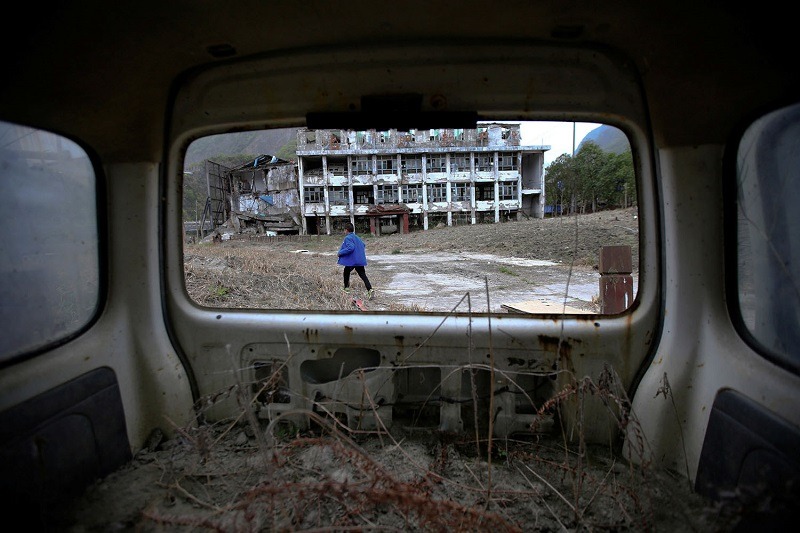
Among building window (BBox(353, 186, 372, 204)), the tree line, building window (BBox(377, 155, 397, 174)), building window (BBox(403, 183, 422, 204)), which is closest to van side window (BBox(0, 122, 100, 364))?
the tree line

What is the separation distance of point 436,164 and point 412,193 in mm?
2823

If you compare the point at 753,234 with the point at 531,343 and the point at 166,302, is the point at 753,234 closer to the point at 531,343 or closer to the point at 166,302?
the point at 531,343

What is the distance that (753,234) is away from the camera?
4.62 ft

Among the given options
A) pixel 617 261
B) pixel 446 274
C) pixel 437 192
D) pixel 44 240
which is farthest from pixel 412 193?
pixel 44 240

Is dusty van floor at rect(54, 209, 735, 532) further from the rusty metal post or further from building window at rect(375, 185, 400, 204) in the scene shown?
building window at rect(375, 185, 400, 204)

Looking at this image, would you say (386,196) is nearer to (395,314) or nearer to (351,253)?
(351,253)

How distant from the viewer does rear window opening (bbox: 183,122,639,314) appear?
812cm

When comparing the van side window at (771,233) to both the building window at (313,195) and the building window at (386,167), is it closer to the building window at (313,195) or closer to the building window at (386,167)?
the building window at (386,167)

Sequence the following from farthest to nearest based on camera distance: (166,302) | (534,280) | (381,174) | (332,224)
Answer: (332,224)
(381,174)
(534,280)
(166,302)

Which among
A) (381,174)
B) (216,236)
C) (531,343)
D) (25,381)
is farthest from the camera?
(381,174)

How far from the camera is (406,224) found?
29.1 m

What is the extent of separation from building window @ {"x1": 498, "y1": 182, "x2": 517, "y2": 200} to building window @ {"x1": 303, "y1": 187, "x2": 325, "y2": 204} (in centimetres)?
1358

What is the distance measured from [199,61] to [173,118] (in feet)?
1.04

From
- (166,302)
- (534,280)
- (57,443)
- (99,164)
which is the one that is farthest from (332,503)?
(534,280)
